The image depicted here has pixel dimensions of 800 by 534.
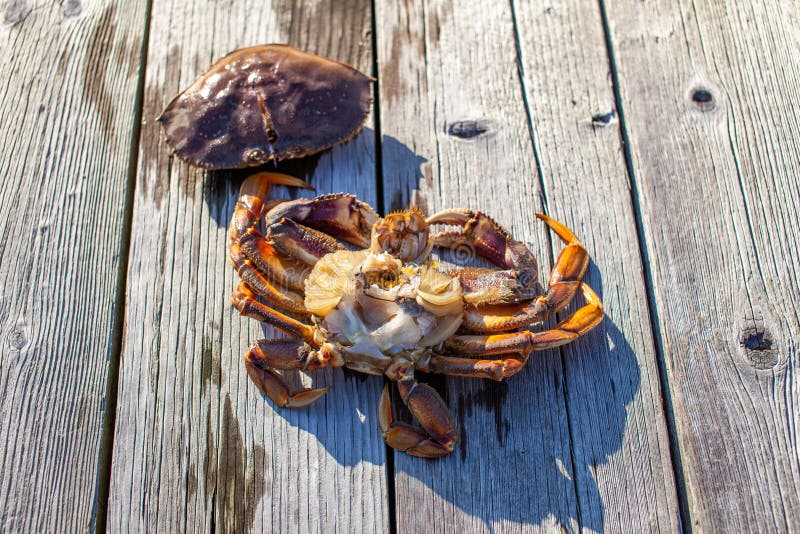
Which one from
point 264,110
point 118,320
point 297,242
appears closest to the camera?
point 297,242

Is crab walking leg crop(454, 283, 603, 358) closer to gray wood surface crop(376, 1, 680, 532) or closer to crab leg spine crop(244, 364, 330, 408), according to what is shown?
gray wood surface crop(376, 1, 680, 532)

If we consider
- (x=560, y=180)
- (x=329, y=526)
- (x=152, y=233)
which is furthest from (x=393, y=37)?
(x=329, y=526)

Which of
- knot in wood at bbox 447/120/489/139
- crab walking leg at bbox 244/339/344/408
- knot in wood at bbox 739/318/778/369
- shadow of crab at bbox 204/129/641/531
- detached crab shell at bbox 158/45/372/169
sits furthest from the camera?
knot in wood at bbox 447/120/489/139

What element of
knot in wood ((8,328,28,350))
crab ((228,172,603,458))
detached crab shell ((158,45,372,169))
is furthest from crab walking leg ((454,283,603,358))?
knot in wood ((8,328,28,350))

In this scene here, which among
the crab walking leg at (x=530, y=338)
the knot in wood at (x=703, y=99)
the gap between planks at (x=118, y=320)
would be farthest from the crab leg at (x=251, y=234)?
the knot in wood at (x=703, y=99)

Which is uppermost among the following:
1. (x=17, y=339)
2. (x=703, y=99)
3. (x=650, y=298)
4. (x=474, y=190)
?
(x=703, y=99)

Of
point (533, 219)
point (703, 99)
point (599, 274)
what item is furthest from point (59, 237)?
point (703, 99)

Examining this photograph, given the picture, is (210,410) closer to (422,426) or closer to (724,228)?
(422,426)
